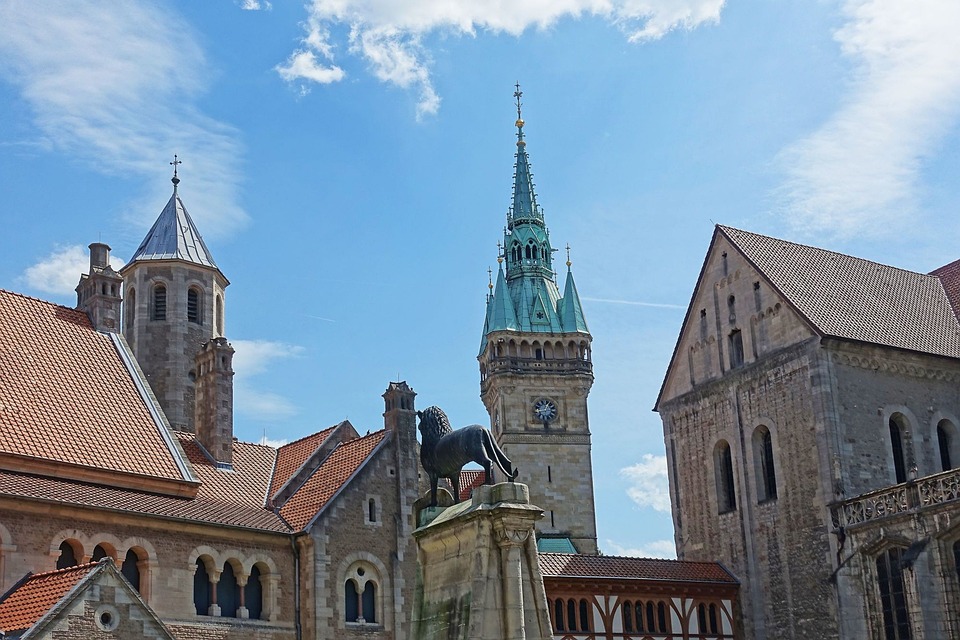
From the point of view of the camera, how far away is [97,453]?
3098 centimetres

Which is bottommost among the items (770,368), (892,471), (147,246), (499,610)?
(499,610)

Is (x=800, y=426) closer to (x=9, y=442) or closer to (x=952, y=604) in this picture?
(x=952, y=604)

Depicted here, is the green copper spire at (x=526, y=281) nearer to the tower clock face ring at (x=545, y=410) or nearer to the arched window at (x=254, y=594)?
the tower clock face ring at (x=545, y=410)

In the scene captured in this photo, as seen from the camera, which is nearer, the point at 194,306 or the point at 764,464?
the point at 764,464

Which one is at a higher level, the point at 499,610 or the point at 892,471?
the point at 892,471

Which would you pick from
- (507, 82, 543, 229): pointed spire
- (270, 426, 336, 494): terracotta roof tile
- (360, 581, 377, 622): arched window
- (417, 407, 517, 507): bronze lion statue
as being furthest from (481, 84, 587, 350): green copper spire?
(417, 407, 517, 507): bronze lion statue

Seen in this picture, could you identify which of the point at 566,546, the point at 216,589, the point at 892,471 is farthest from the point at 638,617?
the point at 566,546

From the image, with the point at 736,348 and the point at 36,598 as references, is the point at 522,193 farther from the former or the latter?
the point at 36,598

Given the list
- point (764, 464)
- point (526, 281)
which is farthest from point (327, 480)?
point (526, 281)

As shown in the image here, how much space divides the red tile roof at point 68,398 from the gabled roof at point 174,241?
8689 millimetres

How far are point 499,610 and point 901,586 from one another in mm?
22202

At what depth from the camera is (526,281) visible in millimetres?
87125

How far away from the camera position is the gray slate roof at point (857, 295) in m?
41.9

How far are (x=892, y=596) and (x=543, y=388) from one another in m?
46.1
